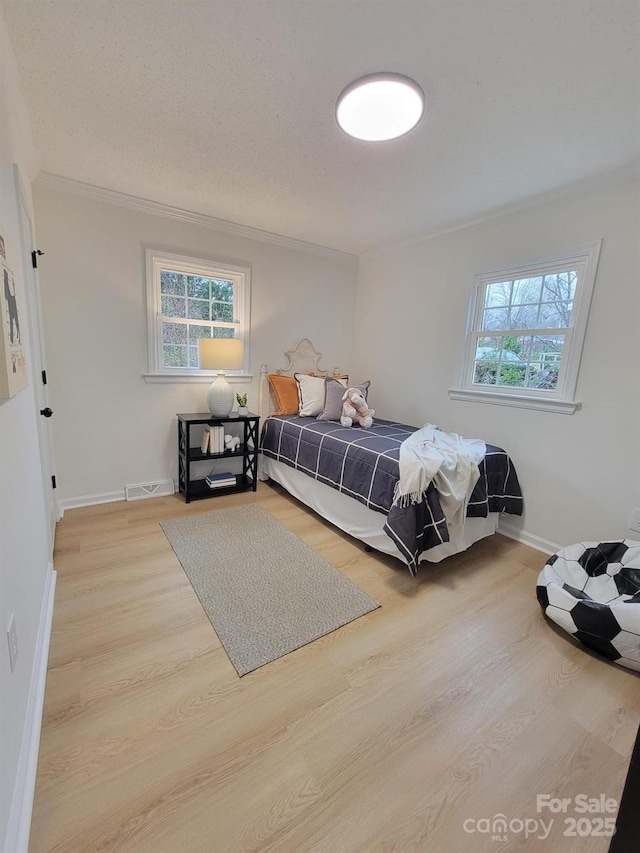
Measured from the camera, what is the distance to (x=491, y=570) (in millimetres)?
2266

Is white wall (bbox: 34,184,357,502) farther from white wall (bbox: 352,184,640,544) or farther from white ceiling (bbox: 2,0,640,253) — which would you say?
white wall (bbox: 352,184,640,544)

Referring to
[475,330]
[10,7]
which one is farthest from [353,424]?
[10,7]

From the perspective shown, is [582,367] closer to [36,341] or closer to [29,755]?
[29,755]

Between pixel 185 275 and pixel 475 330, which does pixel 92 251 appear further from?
pixel 475 330

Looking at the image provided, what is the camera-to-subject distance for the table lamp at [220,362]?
2.94 m

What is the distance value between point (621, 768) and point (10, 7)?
11.0 ft

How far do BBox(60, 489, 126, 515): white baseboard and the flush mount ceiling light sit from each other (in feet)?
10.1

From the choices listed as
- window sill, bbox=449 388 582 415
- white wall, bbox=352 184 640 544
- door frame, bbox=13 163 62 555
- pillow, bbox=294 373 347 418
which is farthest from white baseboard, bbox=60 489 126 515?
window sill, bbox=449 388 582 415

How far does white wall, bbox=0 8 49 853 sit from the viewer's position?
0.89m

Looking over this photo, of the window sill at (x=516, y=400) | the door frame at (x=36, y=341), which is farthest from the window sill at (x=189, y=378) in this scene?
the window sill at (x=516, y=400)

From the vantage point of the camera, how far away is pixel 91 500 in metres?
2.88

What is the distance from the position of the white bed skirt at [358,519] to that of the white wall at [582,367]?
1.73 ft

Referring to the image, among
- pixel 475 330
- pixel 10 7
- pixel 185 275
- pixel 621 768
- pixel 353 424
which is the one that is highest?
pixel 10 7

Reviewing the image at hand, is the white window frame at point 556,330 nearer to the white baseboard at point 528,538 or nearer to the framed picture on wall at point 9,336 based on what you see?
the white baseboard at point 528,538
